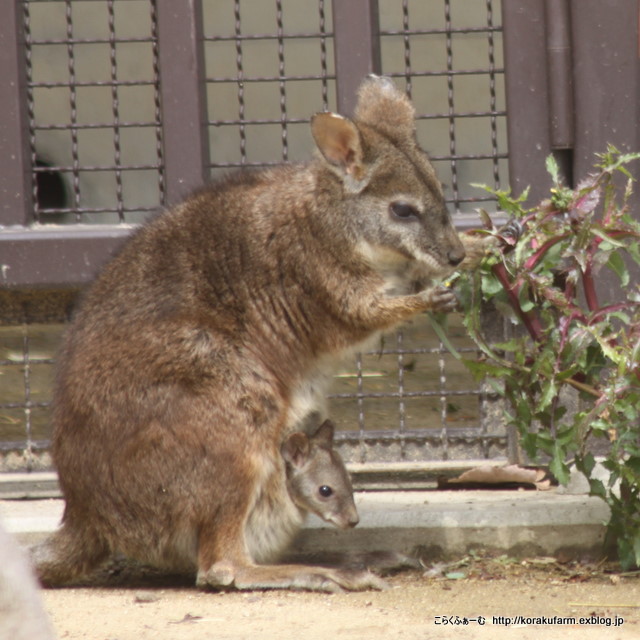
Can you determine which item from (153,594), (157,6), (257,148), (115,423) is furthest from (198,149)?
(257,148)

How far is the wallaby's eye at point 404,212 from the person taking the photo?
17.1ft

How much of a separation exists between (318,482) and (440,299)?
2.90 feet

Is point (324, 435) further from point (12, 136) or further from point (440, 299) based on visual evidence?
point (12, 136)

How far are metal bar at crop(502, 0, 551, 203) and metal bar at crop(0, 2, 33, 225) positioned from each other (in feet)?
7.58

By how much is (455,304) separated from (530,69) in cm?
177

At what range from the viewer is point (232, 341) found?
5.05 m

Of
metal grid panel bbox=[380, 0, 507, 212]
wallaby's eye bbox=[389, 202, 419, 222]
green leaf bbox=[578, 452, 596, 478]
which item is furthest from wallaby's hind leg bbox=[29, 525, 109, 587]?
metal grid panel bbox=[380, 0, 507, 212]

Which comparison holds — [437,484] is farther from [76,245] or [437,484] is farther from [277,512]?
[76,245]

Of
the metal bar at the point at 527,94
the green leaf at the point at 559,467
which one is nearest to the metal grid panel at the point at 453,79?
the metal bar at the point at 527,94

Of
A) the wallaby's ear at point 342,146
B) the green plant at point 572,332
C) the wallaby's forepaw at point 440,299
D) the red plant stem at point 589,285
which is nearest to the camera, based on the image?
the green plant at point 572,332

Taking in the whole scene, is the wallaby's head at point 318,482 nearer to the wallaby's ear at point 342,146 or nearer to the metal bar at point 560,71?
the wallaby's ear at point 342,146

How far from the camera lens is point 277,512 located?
5.10 metres

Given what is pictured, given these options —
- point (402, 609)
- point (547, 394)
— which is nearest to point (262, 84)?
point (547, 394)

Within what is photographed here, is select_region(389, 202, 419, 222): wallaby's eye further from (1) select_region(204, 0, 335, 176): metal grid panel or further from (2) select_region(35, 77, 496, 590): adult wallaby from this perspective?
(1) select_region(204, 0, 335, 176): metal grid panel
